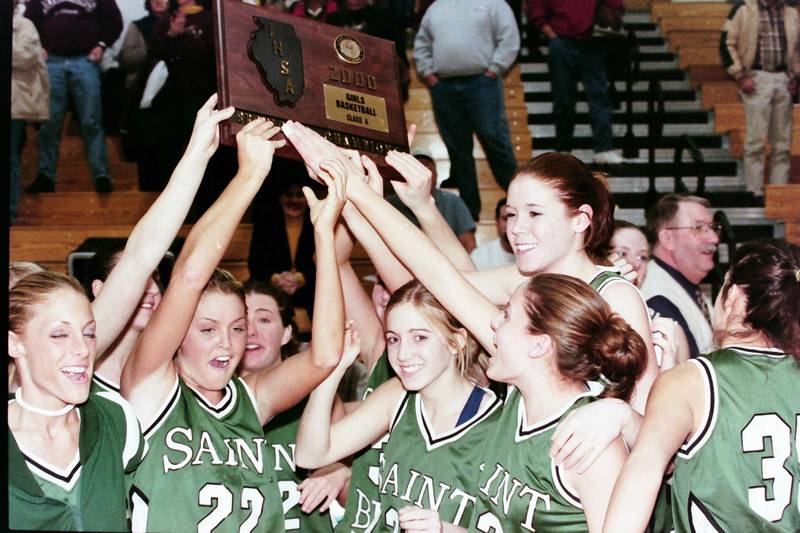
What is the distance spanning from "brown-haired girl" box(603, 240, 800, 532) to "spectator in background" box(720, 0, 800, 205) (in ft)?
13.5

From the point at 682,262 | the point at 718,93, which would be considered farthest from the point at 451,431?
the point at 718,93

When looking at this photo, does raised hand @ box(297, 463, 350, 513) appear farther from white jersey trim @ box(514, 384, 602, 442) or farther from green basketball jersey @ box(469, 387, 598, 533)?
white jersey trim @ box(514, 384, 602, 442)

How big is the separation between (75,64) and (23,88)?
11.4 inches

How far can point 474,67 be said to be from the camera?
236 inches

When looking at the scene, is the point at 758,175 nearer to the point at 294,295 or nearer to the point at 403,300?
the point at 294,295

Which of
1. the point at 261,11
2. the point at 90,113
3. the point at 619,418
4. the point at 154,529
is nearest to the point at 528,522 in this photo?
the point at 619,418

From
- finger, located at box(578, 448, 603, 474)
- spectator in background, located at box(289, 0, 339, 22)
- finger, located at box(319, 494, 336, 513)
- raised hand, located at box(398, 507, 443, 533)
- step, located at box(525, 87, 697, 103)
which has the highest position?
spectator in background, located at box(289, 0, 339, 22)

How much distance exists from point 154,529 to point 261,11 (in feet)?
4.32

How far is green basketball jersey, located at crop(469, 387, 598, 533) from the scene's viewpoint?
249 centimetres

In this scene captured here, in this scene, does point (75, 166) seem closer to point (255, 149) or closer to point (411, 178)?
point (411, 178)

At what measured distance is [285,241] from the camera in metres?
5.15

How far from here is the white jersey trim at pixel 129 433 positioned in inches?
106

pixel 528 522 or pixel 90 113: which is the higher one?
pixel 90 113

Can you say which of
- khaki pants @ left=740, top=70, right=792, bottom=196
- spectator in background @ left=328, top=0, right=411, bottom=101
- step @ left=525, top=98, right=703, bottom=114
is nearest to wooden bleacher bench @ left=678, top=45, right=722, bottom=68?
step @ left=525, top=98, right=703, bottom=114
